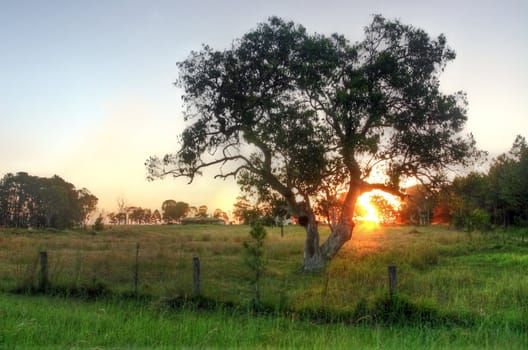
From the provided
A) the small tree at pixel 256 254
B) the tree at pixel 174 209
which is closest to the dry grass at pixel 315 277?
the small tree at pixel 256 254

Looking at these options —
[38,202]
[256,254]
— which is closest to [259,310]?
[256,254]

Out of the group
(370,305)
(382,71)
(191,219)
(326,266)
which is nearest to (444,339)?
(370,305)

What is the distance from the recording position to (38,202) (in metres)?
107

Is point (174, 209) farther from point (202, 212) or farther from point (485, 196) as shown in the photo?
point (485, 196)

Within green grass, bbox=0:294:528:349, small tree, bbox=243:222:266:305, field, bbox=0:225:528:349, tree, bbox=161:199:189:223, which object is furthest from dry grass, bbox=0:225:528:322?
tree, bbox=161:199:189:223

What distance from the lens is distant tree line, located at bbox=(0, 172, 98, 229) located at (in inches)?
3979

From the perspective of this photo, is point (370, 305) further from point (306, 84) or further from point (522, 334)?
point (306, 84)

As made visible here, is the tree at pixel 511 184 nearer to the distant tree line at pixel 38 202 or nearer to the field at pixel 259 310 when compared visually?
the field at pixel 259 310

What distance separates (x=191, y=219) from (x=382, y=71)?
153751mm

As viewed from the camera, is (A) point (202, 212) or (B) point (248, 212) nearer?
(B) point (248, 212)

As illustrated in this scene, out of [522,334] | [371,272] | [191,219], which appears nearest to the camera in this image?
[522,334]

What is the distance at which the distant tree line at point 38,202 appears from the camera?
332 ft

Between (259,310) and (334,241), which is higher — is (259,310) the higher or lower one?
the lower one

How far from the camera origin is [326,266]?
2406 centimetres
